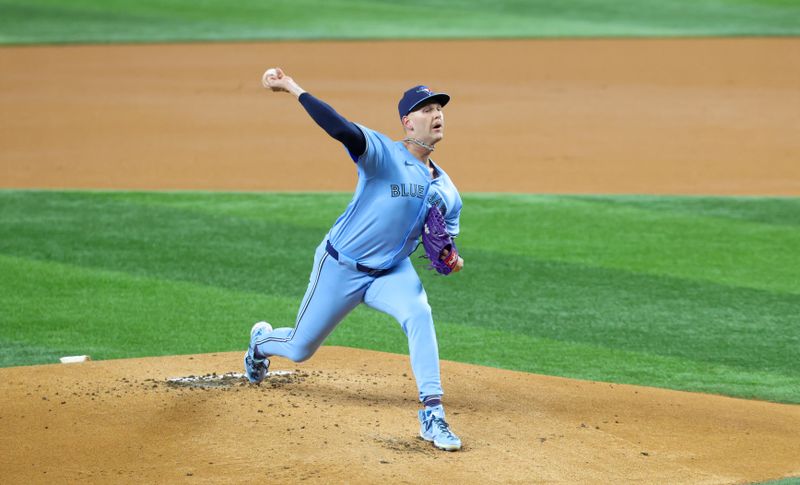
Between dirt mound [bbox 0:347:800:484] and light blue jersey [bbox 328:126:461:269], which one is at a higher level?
light blue jersey [bbox 328:126:461:269]

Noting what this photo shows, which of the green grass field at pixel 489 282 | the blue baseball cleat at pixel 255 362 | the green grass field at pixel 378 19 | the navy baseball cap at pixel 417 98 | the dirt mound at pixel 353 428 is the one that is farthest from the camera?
the green grass field at pixel 378 19

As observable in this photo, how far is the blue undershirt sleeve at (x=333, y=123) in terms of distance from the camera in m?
5.70

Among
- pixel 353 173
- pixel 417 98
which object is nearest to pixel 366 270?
pixel 417 98

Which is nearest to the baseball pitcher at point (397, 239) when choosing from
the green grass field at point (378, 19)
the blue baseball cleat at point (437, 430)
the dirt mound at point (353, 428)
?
the blue baseball cleat at point (437, 430)

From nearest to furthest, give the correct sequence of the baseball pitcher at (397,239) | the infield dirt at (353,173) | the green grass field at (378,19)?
the infield dirt at (353,173)
the baseball pitcher at (397,239)
the green grass field at (378,19)

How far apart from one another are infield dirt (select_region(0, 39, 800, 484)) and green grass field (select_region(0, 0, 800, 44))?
3.75 feet

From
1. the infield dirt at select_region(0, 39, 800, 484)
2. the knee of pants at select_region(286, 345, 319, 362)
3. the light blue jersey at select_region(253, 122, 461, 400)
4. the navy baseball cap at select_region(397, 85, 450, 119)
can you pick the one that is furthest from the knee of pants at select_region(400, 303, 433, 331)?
the navy baseball cap at select_region(397, 85, 450, 119)

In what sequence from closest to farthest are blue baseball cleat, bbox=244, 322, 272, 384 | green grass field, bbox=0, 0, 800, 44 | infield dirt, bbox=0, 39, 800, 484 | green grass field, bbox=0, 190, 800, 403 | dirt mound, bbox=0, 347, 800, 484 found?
dirt mound, bbox=0, 347, 800, 484 → infield dirt, bbox=0, 39, 800, 484 → blue baseball cleat, bbox=244, 322, 272, 384 → green grass field, bbox=0, 190, 800, 403 → green grass field, bbox=0, 0, 800, 44

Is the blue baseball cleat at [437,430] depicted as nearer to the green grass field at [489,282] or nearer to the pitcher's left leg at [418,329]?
the pitcher's left leg at [418,329]

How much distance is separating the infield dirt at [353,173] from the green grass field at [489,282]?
72 centimetres

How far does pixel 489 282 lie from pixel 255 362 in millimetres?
3454

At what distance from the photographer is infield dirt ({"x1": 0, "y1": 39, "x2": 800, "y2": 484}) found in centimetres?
580

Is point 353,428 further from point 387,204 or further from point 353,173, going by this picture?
point 353,173

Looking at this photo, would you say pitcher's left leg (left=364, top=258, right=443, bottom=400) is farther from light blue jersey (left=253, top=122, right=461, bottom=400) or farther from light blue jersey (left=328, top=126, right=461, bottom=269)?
light blue jersey (left=328, top=126, right=461, bottom=269)
